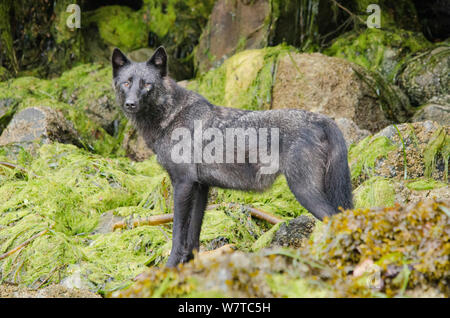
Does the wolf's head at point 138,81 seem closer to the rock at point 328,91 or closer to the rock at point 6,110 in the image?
the rock at point 328,91

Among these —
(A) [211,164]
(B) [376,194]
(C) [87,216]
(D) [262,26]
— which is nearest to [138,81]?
(A) [211,164]

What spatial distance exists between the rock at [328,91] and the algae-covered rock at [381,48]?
130cm

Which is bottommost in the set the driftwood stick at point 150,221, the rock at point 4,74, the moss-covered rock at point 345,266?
Answer: the driftwood stick at point 150,221

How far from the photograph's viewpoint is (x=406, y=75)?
9.42m

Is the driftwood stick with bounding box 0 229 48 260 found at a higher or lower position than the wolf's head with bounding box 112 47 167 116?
lower

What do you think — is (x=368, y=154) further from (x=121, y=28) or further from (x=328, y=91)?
(x=121, y=28)

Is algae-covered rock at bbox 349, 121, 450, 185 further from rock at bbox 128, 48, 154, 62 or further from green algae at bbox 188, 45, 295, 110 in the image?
rock at bbox 128, 48, 154, 62

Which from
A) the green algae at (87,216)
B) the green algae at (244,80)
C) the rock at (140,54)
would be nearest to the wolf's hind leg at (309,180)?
the green algae at (87,216)

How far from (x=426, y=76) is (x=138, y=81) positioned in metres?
6.07

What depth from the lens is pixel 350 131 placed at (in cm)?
742

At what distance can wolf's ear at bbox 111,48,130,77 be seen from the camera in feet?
17.5

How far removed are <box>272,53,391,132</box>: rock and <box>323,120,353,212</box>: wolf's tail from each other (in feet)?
12.1

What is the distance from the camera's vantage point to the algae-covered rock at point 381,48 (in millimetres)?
9742

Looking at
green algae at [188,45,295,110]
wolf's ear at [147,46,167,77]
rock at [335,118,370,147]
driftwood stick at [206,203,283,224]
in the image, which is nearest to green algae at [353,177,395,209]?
driftwood stick at [206,203,283,224]
